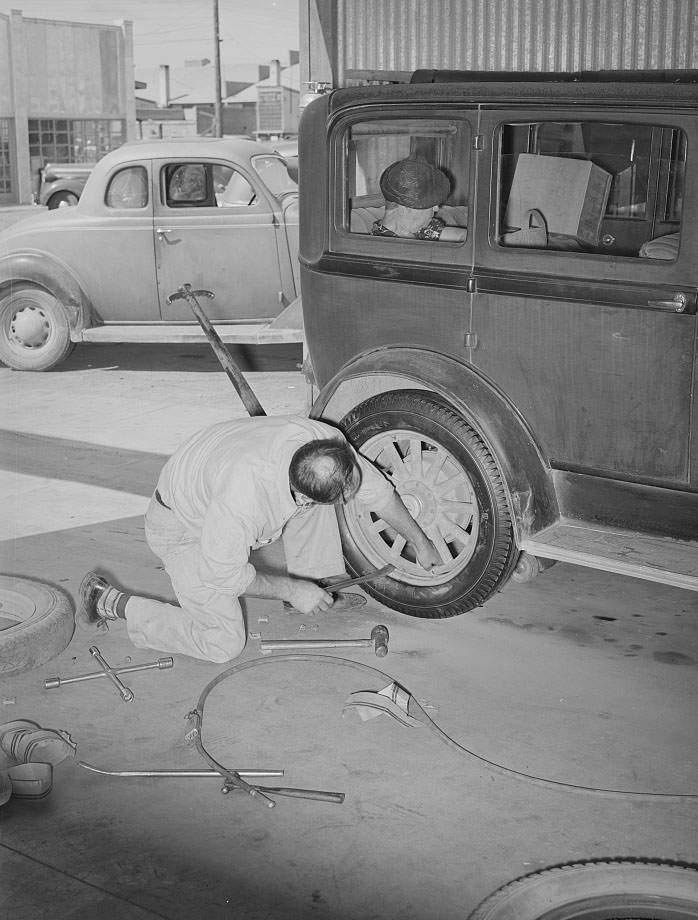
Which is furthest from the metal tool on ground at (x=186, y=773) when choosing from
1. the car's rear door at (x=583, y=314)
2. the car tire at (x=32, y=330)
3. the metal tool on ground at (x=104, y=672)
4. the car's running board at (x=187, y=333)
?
the car tire at (x=32, y=330)

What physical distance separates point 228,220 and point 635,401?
21.0 ft

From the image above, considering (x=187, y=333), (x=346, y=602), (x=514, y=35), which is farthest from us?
(x=187, y=333)

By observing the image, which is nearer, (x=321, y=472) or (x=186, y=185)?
(x=321, y=472)

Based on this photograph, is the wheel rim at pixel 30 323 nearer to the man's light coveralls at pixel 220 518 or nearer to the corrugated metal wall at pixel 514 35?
the corrugated metal wall at pixel 514 35

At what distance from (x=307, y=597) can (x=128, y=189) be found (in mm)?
6535

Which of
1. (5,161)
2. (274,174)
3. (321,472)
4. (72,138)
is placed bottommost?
(321,472)

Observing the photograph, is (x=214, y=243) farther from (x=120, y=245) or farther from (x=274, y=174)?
(x=274, y=174)

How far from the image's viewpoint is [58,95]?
41000mm

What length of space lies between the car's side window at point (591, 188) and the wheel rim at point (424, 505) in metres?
0.98

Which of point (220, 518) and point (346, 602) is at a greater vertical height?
point (220, 518)

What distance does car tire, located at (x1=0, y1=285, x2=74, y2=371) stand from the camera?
10297mm

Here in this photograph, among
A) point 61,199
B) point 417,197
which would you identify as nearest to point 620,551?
point 417,197

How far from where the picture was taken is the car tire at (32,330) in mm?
10297

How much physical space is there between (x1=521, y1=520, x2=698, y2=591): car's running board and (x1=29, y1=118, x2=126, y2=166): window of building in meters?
38.4
